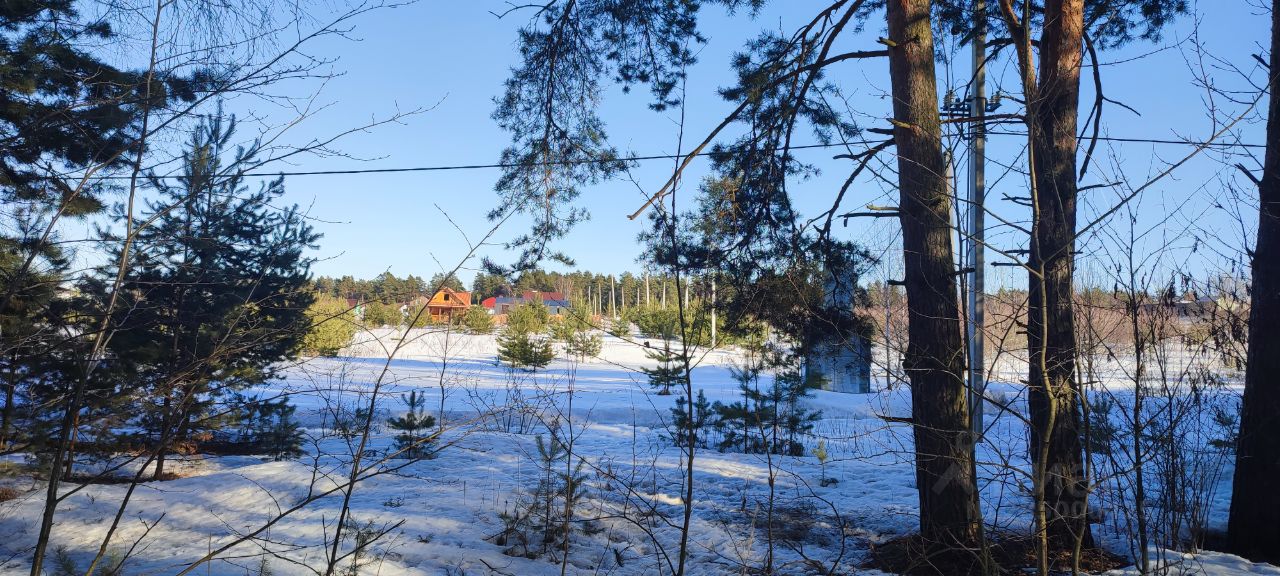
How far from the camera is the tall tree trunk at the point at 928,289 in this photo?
4.20m

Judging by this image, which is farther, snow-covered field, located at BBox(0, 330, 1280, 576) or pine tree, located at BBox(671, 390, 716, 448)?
pine tree, located at BBox(671, 390, 716, 448)

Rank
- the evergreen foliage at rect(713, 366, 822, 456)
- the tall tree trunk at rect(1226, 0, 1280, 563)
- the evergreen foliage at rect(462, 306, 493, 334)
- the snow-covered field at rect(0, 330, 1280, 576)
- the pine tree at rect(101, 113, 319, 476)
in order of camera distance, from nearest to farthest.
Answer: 1. the pine tree at rect(101, 113, 319, 476)
2. the snow-covered field at rect(0, 330, 1280, 576)
3. the tall tree trunk at rect(1226, 0, 1280, 563)
4. the evergreen foliage at rect(713, 366, 822, 456)
5. the evergreen foliage at rect(462, 306, 493, 334)

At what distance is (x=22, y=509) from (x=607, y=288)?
61.9 meters

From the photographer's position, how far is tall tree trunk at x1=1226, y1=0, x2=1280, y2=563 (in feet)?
14.5

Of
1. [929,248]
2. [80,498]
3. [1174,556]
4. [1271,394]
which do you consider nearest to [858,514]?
[1174,556]

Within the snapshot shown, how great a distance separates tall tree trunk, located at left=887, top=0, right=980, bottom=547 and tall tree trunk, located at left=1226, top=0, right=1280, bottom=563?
196 cm

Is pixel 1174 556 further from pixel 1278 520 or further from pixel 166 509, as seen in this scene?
pixel 166 509

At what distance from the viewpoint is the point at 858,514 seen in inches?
217

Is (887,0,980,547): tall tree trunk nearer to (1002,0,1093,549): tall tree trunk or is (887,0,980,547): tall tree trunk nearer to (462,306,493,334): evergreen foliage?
(1002,0,1093,549): tall tree trunk

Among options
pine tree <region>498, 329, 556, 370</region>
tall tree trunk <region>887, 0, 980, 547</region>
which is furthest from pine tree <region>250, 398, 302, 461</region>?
pine tree <region>498, 329, 556, 370</region>

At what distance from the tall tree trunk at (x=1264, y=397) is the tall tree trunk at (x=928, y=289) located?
6.42ft

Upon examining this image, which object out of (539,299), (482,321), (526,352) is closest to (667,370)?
(539,299)

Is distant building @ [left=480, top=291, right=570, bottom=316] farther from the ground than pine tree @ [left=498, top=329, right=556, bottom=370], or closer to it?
farther from the ground

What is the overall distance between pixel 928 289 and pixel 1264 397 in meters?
2.37
